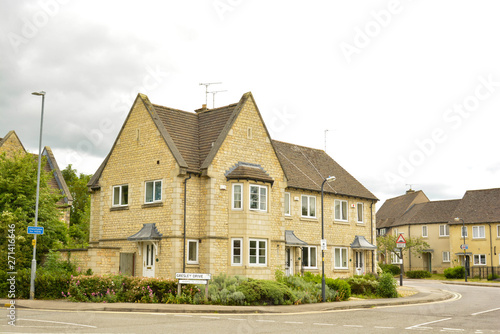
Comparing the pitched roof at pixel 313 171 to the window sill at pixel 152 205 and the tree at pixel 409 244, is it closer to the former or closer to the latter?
the window sill at pixel 152 205

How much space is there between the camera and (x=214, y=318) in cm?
1845

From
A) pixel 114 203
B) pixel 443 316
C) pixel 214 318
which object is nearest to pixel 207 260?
pixel 114 203

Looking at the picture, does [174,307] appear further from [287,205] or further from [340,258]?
[340,258]

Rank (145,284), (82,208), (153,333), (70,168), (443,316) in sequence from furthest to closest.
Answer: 1. (70,168)
2. (82,208)
3. (145,284)
4. (443,316)
5. (153,333)

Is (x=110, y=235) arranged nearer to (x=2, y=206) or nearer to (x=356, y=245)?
(x=2, y=206)

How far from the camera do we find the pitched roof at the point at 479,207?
60781 millimetres

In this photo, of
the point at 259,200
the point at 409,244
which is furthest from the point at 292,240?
the point at 409,244

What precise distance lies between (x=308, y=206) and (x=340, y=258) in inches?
179

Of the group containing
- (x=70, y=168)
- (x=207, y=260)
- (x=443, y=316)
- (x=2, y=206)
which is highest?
(x=70, y=168)

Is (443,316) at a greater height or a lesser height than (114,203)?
lesser

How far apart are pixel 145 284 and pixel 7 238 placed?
819cm

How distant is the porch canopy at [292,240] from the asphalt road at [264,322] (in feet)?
39.4

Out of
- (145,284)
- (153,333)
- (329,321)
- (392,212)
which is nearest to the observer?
(153,333)

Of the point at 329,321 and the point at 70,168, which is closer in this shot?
the point at 329,321
